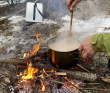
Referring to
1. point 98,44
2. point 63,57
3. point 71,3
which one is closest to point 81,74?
point 63,57

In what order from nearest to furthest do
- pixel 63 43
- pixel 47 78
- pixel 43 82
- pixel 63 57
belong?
pixel 63 57 → pixel 43 82 → pixel 47 78 → pixel 63 43

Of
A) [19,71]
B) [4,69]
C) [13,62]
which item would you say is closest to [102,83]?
[19,71]

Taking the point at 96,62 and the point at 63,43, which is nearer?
the point at 63,43

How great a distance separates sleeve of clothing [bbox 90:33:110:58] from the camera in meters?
1.87

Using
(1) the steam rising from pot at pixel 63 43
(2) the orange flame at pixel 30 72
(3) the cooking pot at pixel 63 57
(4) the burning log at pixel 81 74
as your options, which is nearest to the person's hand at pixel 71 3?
(1) the steam rising from pot at pixel 63 43

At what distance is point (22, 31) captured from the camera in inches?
222

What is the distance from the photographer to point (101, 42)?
192cm

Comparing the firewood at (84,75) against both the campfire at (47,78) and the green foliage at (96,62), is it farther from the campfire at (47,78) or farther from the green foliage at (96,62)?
the green foliage at (96,62)

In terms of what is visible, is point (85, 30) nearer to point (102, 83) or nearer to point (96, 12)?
point (96, 12)

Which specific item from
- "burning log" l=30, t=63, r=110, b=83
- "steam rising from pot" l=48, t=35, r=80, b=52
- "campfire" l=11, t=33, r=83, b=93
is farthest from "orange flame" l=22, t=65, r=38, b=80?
"steam rising from pot" l=48, t=35, r=80, b=52

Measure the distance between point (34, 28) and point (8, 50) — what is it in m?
2.06

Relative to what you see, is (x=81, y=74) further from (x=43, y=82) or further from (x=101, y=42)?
(x=101, y=42)

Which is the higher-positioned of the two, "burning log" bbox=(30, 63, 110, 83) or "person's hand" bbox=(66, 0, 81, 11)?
"person's hand" bbox=(66, 0, 81, 11)

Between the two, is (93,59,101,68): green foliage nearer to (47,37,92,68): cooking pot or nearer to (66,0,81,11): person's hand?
(47,37,92,68): cooking pot
